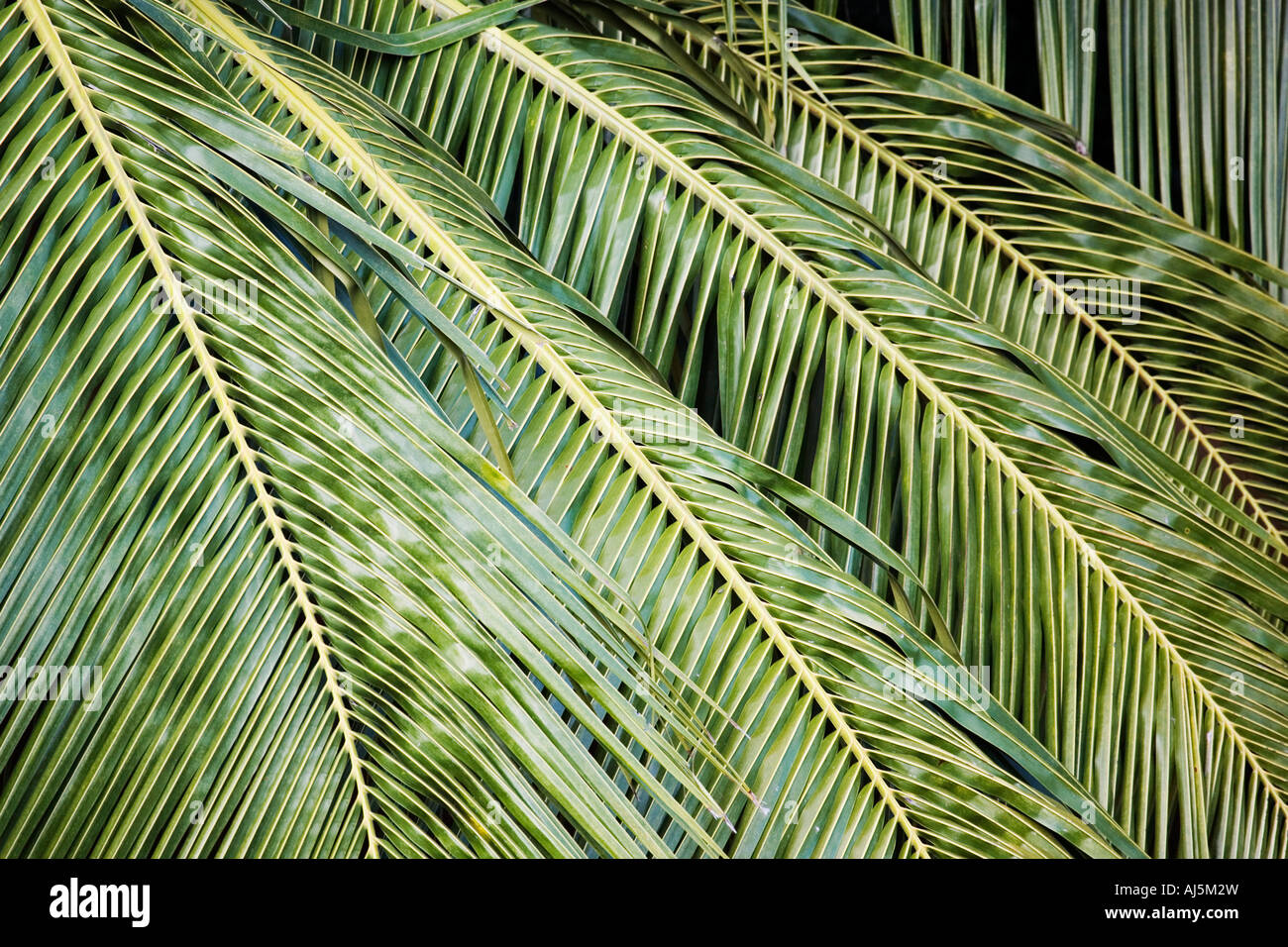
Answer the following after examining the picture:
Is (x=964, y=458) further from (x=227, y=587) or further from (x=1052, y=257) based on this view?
(x=227, y=587)

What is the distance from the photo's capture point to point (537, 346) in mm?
598

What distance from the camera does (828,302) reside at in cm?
70

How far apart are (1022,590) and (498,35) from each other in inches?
25.8

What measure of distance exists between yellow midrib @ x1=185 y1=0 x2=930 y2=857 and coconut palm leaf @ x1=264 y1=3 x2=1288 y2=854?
5.5 inches

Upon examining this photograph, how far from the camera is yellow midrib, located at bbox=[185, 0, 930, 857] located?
1.88ft

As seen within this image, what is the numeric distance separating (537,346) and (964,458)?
1.19 feet

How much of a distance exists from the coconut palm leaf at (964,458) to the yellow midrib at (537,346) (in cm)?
14

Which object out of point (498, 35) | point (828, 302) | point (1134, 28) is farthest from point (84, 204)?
point (1134, 28)

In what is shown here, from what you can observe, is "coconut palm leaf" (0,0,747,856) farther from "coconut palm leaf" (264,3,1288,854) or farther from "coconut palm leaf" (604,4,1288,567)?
"coconut palm leaf" (604,4,1288,567)

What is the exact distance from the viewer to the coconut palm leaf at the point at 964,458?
69cm

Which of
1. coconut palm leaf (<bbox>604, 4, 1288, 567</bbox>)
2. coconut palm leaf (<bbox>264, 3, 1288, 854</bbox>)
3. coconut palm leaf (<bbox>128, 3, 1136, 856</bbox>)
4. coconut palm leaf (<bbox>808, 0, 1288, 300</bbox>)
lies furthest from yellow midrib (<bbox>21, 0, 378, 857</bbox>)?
coconut palm leaf (<bbox>808, 0, 1288, 300</bbox>)

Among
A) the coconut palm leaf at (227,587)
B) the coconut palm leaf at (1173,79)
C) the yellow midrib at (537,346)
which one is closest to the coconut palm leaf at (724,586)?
the yellow midrib at (537,346)

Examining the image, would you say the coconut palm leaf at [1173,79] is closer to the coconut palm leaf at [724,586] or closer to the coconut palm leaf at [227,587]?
the coconut palm leaf at [724,586]
